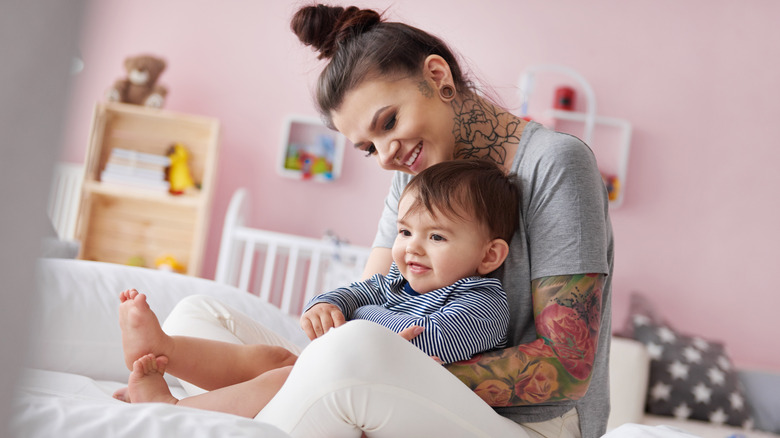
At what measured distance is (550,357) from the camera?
3.01 feet

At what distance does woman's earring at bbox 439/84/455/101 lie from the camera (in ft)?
3.84

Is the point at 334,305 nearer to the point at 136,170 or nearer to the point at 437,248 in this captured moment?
the point at 437,248

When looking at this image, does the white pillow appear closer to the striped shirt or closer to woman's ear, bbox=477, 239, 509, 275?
the striped shirt

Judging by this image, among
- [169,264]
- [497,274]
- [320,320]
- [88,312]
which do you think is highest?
[497,274]

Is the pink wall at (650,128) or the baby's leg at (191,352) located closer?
the baby's leg at (191,352)

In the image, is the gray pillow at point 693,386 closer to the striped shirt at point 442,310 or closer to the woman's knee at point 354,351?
the striped shirt at point 442,310

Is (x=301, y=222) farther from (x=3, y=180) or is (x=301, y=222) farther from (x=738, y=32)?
(x=3, y=180)

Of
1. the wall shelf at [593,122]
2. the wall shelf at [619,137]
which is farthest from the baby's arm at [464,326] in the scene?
the wall shelf at [619,137]

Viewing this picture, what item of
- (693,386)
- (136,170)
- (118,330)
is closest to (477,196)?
(118,330)

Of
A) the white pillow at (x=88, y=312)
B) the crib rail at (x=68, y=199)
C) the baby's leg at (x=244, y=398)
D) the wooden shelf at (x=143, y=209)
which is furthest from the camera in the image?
the crib rail at (x=68, y=199)

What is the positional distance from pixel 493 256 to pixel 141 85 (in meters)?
2.51

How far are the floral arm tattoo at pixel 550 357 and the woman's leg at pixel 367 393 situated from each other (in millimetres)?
120

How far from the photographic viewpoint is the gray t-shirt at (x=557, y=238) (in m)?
0.96

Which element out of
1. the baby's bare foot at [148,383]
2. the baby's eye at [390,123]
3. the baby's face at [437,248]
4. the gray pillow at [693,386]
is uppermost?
the baby's eye at [390,123]
